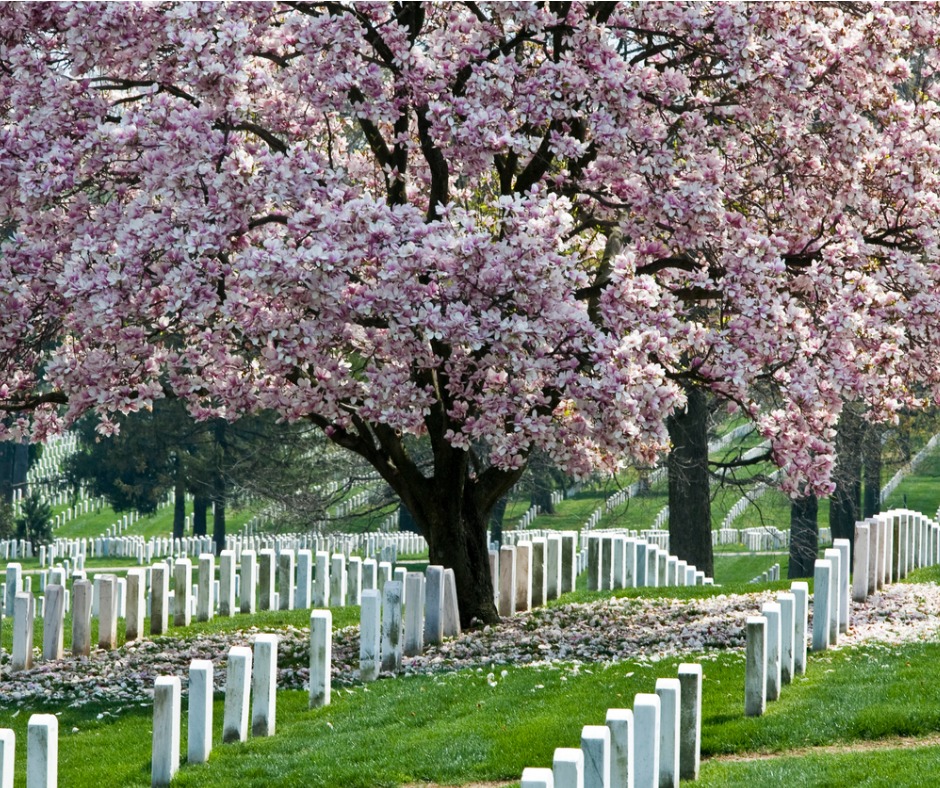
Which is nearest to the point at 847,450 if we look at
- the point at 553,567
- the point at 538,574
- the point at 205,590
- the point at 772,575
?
the point at 553,567

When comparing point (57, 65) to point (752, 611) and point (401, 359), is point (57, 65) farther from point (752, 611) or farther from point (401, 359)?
point (752, 611)

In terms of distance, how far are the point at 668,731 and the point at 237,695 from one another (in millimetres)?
3323

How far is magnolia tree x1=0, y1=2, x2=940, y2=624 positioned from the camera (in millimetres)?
11445

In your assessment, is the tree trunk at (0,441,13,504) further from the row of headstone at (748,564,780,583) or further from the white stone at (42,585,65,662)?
the white stone at (42,585,65,662)

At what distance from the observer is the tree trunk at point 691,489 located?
21625 mm

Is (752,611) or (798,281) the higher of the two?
(798,281)

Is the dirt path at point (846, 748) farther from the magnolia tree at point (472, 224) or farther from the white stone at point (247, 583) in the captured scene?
the white stone at point (247, 583)

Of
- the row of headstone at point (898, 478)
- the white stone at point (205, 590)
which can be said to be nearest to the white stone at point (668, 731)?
the white stone at point (205, 590)

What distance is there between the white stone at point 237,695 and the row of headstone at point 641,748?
9.45 feet

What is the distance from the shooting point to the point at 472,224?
1140cm

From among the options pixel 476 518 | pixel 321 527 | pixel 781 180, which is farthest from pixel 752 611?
pixel 321 527

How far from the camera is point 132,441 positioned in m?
38.4

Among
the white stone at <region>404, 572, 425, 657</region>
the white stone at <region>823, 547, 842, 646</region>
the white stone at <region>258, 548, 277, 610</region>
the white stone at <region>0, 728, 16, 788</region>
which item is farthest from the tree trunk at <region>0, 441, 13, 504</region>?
the white stone at <region>0, 728, 16, 788</region>

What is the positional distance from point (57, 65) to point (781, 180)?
723cm
